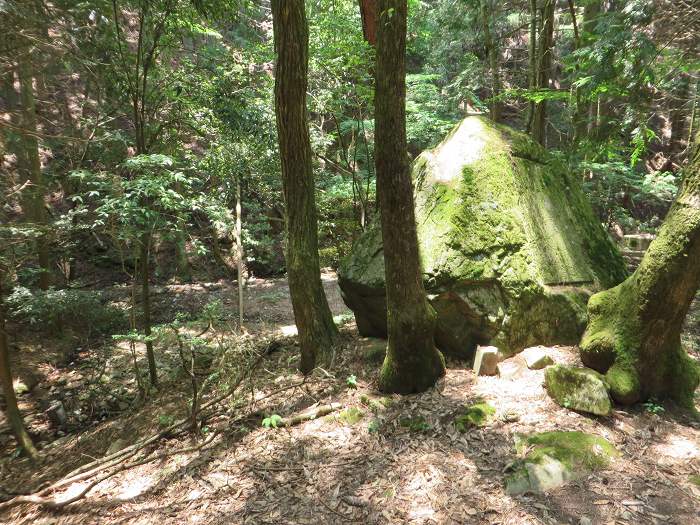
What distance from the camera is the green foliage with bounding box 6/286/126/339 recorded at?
285 inches

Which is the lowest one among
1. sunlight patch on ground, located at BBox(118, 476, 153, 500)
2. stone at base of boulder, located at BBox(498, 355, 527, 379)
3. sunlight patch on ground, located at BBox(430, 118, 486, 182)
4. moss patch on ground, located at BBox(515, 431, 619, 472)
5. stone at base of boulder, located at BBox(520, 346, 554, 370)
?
sunlight patch on ground, located at BBox(118, 476, 153, 500)

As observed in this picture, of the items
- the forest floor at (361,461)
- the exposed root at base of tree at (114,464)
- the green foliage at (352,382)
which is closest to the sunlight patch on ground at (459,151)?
the forest floor at (361,461)

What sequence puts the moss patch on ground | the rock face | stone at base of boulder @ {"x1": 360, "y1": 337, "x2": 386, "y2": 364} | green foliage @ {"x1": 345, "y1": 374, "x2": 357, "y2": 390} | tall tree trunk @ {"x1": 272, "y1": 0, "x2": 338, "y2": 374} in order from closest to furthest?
the moss patch on ground → the rock face → tall tree trunk @ {"x1": 272, "y1": 0, "x2": 338, "y2": 374} → green foliage @ {"x1": 345, "y1": 374, "x2": 357, "y2": 390} → stone at base of boulder @ {"x1": 360, "y1": 337, "x2": 386, "y2": 364}

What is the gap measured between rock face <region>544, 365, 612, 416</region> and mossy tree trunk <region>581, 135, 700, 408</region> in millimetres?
176

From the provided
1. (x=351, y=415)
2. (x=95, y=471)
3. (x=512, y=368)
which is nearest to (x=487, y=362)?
(x=512, y=368)

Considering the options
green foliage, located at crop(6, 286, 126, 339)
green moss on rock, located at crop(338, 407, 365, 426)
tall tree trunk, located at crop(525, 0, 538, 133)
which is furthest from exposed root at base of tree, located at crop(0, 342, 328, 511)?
tall tree trunk, located at crop(525, 0, 538, 133)

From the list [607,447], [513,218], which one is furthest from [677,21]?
[607,447]

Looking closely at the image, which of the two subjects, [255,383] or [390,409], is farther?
[255,383]

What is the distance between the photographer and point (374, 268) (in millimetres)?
5289

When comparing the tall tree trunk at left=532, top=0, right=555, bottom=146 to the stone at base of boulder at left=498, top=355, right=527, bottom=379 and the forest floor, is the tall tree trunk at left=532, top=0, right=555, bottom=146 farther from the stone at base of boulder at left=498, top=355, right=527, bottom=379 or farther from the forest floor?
the stone at base of boulder at left=498, top=355, right=527, bottom=379

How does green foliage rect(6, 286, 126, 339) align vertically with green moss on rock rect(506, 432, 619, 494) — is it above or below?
above

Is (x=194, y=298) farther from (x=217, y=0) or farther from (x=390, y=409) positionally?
(x=390, y=409)

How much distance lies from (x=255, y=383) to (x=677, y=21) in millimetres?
7212

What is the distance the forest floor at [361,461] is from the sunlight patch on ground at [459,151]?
2.58m
